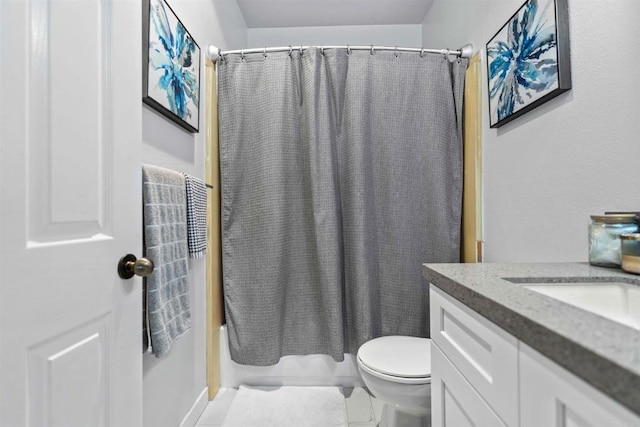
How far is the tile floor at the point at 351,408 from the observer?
1570 millimetres

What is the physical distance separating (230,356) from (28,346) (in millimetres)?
1477

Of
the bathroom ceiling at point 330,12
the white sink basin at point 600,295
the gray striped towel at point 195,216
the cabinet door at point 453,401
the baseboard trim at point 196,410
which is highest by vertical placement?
the bathroom ceiling at point 330,12

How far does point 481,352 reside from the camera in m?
0.62

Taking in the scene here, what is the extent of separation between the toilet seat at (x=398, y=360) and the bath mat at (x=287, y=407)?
1.55 ft

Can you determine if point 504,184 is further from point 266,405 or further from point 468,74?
point 266,405

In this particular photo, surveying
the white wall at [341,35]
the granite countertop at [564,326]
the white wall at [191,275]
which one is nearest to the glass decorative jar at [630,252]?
the granite countertop at [564,326]

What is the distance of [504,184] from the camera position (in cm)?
148

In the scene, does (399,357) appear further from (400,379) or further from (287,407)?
(287,407)

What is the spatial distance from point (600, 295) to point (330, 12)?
2.48m

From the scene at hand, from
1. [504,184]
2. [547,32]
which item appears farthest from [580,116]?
[504,184]

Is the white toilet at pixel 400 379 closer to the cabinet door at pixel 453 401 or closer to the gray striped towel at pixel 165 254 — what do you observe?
the cabinet door at pixel 453 401

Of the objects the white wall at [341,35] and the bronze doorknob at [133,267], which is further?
the white wall at [341,35]

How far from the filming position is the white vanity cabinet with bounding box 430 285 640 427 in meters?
0.37

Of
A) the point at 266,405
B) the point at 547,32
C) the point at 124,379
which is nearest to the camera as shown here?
the point at 124,379
